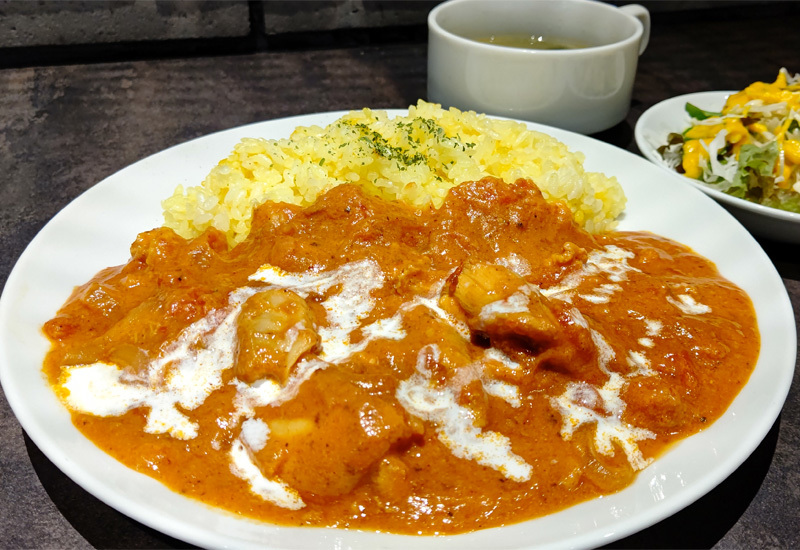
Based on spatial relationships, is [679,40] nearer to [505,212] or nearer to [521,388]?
[505,212]

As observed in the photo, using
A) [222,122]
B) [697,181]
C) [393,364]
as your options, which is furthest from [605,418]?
[222,122]

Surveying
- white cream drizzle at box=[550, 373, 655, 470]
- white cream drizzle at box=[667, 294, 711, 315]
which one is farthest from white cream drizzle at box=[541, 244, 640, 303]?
white cream drizzle at box=[550, 373, 655, 470]

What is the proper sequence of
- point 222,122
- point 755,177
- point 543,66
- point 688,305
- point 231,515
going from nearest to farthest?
point 231,515 → point 688,305 → point 755,177 → point 543,66 → point 222,122

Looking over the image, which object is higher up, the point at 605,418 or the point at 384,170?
the point at 384,170

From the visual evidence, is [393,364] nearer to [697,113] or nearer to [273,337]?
[273,337]

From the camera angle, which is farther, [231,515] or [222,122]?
[222,122]

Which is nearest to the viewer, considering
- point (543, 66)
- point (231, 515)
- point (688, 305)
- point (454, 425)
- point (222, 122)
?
point (231, 515)

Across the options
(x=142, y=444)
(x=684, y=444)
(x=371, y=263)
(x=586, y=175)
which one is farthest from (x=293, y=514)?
(x=586, y=175)

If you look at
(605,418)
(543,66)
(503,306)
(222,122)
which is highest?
(543,66)
